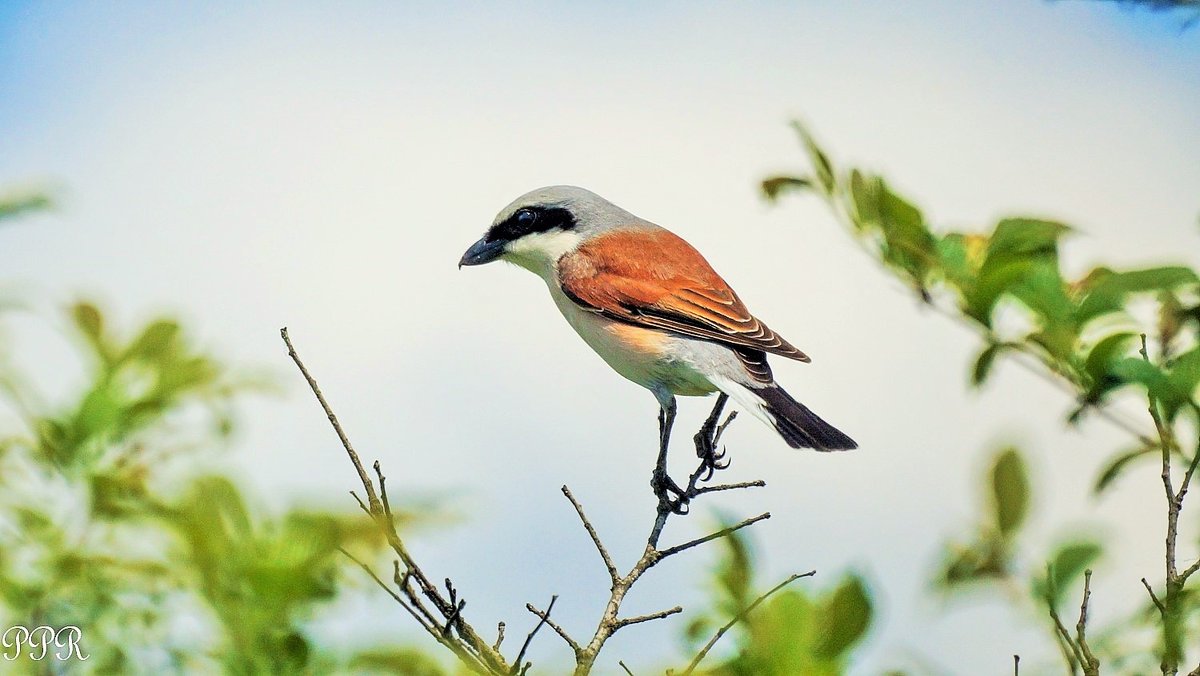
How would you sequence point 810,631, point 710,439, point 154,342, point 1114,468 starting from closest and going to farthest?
point 810,631, point 1114,468, point 154,342, point 710,439

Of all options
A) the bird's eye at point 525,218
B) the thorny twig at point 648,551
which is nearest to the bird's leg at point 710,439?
the thorny twig at point 648,551

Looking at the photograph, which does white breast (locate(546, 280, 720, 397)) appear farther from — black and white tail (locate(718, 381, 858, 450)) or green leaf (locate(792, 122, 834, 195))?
green leaf (locate(792, 122, 834, 195))

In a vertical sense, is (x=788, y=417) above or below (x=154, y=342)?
below

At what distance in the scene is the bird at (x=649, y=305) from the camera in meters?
3.40

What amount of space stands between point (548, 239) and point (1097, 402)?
2.97 metres

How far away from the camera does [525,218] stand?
163 inches

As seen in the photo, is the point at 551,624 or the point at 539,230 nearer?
the point at 551,624

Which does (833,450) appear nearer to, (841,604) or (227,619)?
(841,604)

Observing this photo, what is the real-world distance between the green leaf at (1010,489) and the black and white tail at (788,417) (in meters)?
1.84

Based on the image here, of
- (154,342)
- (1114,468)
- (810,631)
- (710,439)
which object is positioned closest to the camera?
(810,631)

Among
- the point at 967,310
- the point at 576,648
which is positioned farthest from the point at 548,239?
the point at 967,310

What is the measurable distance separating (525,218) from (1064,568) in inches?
124

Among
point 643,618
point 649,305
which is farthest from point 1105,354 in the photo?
point 649,305

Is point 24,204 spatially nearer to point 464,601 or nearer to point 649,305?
point 464,601
